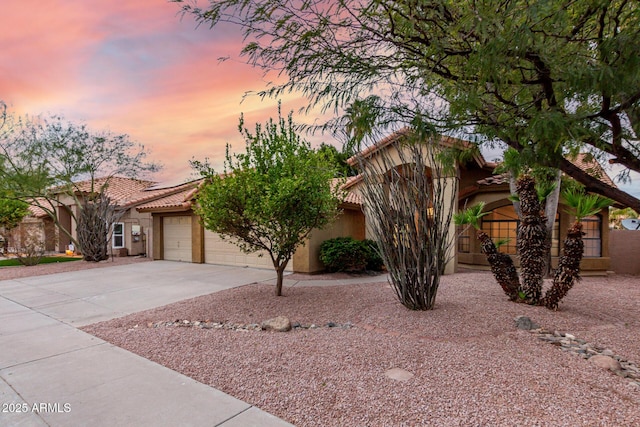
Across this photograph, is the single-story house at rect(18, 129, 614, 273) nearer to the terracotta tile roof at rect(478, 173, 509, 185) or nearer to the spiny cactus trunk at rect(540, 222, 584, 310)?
the terracotta tile roof at rect(478, 173, 509, 185)

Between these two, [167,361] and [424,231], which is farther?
[424,231]

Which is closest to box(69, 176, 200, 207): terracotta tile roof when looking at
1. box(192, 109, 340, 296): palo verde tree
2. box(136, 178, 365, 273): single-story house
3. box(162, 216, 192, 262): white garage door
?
box(136, 178, 365, 273): single-story house

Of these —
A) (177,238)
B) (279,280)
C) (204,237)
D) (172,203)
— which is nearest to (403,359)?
(279,280)

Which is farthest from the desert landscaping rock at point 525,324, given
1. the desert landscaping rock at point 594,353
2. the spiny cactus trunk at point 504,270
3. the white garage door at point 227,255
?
the white garage door at point 227,255

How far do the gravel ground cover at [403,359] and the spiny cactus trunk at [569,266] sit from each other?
43 centimetres

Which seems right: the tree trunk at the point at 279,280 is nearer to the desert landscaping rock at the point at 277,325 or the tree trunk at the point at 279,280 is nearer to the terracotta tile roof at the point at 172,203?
the desert landscaping rock at the point at 277,325

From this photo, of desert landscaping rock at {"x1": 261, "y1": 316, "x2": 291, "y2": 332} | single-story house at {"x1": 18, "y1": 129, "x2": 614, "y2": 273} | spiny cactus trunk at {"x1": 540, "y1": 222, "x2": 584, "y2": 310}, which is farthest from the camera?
single-story house at {"x1": 18, "y1": 129, "x2": 614, "y2": 273}

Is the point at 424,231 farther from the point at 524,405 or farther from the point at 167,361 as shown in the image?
the point at 167,361

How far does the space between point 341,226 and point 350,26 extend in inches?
375

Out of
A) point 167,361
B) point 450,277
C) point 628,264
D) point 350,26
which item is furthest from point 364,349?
point 628,264

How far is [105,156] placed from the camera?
1761cm

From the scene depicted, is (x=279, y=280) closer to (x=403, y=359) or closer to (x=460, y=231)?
(x=403, y=359)

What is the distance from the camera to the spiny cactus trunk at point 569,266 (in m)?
6.21

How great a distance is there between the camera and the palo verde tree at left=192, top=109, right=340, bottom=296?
23.2ft
